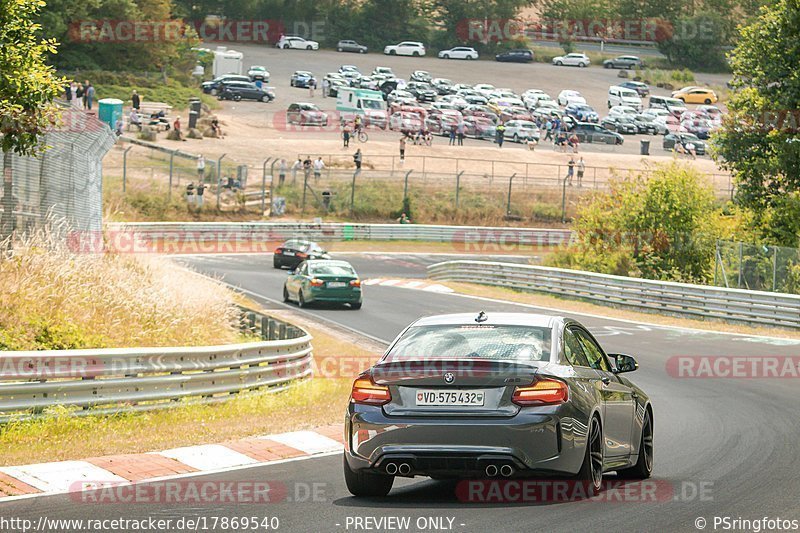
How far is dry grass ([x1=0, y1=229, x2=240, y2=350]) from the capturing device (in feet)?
53.6

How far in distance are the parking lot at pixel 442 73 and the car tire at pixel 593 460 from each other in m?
79.8

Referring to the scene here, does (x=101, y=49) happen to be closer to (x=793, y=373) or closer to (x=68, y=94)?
(x=68, y=94)

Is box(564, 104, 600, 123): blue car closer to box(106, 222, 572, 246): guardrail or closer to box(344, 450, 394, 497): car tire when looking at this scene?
box(106, 222, 572, 246): guardrail

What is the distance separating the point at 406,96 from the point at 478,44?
35536 mm

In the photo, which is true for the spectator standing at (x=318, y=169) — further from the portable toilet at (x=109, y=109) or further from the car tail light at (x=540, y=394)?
the car tail light at (x=540, y=394)

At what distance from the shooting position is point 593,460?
916 centimetres

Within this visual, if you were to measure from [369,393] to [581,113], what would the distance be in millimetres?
83943

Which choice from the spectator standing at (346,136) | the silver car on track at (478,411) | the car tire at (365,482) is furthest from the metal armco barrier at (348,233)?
the silver car on track at (478,411)

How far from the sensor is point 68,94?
71938 millimetres

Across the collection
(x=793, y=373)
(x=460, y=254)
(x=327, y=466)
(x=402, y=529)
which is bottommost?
(x=460, y=254)

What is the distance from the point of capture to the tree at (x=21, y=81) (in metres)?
16.5

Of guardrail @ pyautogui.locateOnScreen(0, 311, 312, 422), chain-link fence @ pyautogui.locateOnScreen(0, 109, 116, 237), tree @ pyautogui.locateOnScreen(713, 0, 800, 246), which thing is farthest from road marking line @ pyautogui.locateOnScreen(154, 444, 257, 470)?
tree @ pyautogui.locateOnScreen(713, 0, 800, 246)

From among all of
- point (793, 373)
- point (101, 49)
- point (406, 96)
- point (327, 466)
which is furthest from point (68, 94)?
point (327, 466)

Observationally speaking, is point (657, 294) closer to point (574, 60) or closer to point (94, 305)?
point (94, 305)
